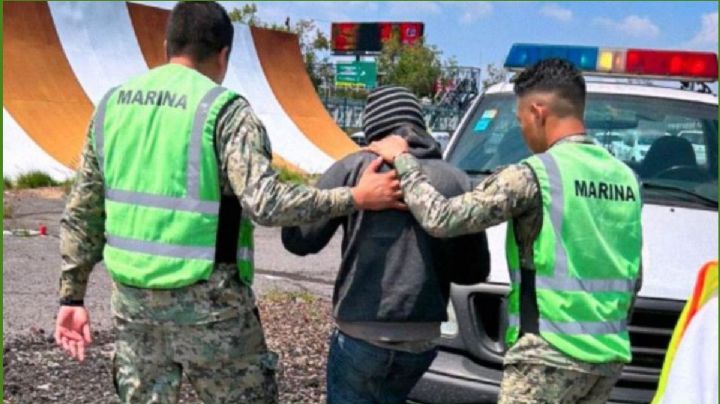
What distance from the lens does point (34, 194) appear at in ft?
50.6

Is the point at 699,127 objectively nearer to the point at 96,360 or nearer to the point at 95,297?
the point at 96,360

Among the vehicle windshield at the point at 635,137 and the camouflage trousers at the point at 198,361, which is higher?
the vehicle windshield at the point at 635,137

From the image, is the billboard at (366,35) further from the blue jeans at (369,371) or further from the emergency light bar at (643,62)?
the blue jeans at (369,371)

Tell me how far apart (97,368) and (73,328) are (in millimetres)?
2569

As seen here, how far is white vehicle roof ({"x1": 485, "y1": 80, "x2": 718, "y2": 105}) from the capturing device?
5903 millimetres

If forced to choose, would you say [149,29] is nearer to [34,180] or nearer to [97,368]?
[34,180]

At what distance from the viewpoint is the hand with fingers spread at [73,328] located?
3.40m

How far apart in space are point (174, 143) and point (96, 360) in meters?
3.31

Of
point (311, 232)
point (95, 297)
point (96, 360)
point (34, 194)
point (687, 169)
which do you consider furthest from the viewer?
point (34, 194)

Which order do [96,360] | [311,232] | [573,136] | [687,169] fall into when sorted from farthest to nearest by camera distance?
[96,360]
[687,169]
[311,232]
[573,136]

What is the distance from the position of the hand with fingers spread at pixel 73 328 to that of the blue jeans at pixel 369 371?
0.86 meters

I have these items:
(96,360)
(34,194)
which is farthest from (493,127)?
(34,194)

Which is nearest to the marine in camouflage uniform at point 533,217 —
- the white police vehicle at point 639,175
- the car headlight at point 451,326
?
the white police vehicle at point 639,175

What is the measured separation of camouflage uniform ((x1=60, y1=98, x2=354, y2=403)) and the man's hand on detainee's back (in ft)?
0.11
